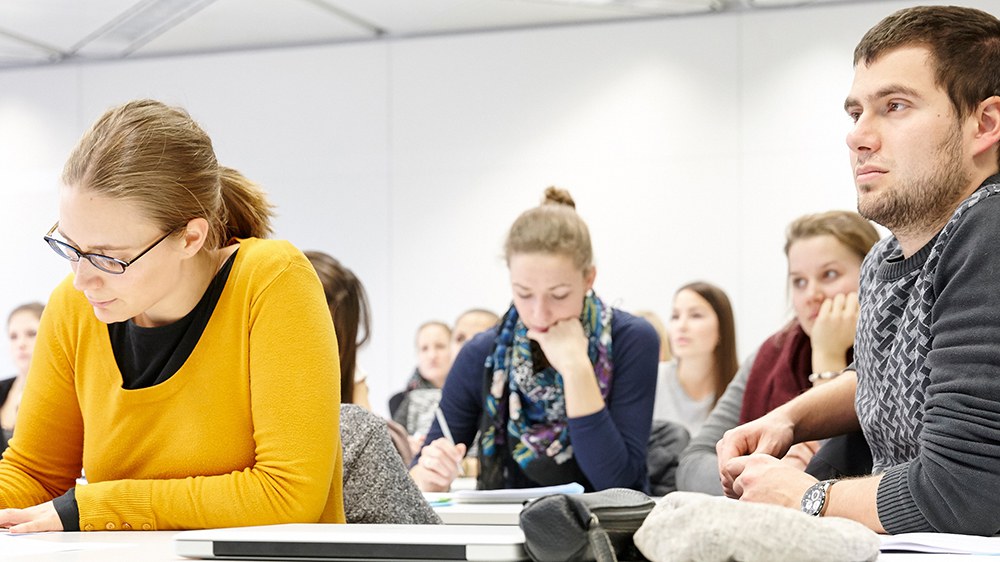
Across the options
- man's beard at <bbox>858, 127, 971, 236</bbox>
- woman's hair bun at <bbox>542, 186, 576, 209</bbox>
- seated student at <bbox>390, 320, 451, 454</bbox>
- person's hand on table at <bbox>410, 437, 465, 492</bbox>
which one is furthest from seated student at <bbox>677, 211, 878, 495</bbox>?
seated student at <bbox>390, 320, 451, 454</bbox>

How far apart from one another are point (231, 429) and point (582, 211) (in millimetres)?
4607

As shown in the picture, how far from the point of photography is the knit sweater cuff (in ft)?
4.08

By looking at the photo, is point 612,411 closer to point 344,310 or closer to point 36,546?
point 344,310

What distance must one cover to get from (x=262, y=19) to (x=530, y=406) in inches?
149

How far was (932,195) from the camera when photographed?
1410 mm

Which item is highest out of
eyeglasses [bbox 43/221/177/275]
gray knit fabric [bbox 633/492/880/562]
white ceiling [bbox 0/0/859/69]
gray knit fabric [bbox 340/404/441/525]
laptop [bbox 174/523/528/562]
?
white ceiling [bbox 0/0/859/69]

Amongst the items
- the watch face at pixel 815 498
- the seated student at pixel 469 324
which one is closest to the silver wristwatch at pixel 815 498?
the watch face at pixel 815 498

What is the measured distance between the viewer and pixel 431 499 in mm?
2227

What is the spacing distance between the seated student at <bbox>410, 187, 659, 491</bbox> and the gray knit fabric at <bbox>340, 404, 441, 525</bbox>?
100 cm

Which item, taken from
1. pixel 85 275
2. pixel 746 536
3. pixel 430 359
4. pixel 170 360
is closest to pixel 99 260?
pixel 85 275

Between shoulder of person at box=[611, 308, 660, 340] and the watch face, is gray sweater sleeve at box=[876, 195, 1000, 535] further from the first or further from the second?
shoulder of person at box=[611, 308, 660, 340]

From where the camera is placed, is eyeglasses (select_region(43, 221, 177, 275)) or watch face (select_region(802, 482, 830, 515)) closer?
watch face (select_region(802, 482, 830, 515))

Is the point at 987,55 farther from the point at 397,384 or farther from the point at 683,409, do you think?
the point at 397,384

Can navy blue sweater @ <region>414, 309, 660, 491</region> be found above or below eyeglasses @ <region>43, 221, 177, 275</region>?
below
